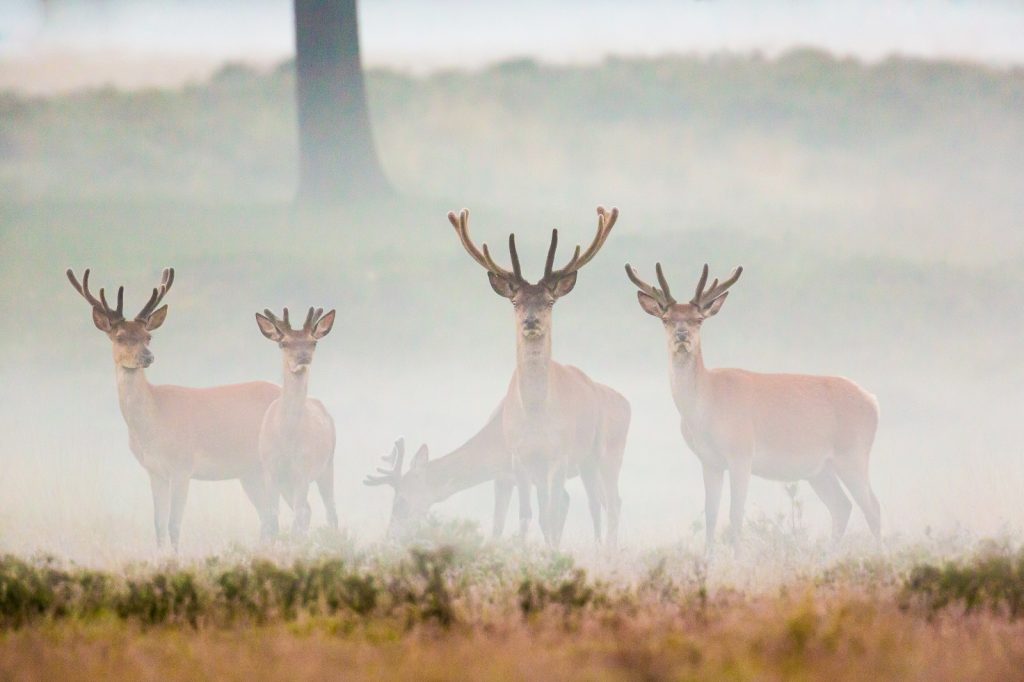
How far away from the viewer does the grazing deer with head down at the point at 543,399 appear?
38.9ft

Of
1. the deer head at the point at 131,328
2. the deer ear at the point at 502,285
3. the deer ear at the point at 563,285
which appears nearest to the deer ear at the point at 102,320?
the deer head at the point at 131,328

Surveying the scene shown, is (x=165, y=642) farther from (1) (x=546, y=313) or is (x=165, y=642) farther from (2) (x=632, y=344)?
(2) (x=632, y=344)

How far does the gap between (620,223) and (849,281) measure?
120 inches

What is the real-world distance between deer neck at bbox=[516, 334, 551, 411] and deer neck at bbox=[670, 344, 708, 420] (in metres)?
0.89

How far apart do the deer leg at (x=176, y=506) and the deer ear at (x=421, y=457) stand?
1.89 m

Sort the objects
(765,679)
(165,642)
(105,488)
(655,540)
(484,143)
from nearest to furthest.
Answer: (765,679), (165,642), (655,540), (105,488), (484,143)

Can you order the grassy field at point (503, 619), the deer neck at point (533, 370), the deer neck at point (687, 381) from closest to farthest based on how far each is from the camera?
the grassy field at point (503, 619) < the deer neck at point (533, 370) < the deer neck at point (687, 381)

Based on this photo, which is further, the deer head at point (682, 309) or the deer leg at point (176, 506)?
the deer leg at point (176, 506)

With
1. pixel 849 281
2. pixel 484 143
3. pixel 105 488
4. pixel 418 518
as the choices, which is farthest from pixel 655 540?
pixel 484 143

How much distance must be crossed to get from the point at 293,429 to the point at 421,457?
1.63 meters

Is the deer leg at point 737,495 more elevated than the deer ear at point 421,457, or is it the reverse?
the deer ear at point 421,457

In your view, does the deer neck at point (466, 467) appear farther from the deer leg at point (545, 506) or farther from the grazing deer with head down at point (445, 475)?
the deer leg at point (545, 506)

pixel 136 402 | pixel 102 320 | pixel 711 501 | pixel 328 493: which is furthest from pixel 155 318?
pixel 711 501

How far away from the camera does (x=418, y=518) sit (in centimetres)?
1371
